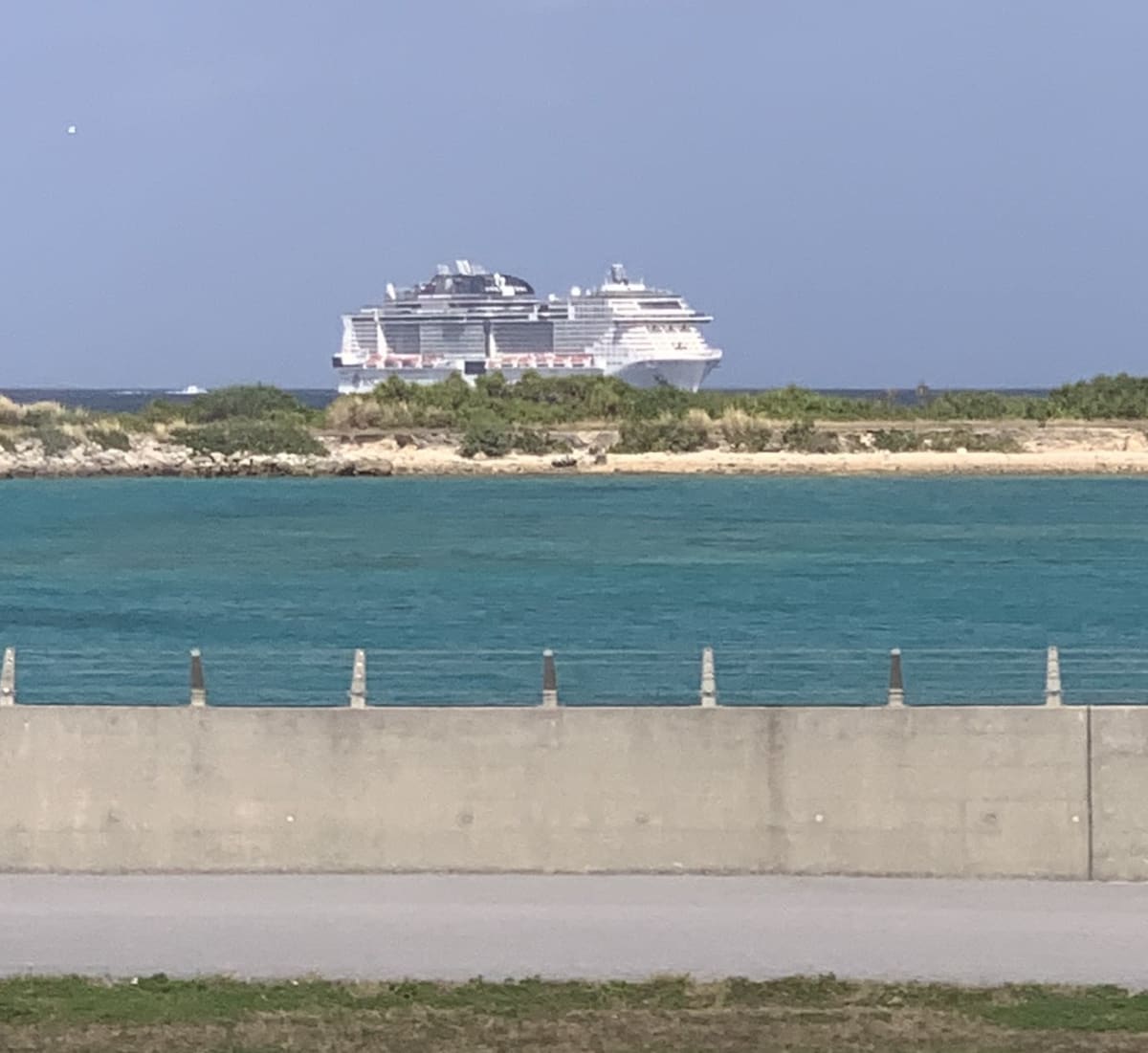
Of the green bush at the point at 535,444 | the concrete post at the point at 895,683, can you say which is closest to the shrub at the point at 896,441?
the green bush at the point at 535,444

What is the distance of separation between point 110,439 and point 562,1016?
264 feet

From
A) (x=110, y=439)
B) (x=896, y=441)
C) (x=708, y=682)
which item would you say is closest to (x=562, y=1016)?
(x=708, y=682)

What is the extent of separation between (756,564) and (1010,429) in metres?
44.9

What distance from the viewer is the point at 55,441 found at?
3430 inches

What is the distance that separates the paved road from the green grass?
40 centimetres

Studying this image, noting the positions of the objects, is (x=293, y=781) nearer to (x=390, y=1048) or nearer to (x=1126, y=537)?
(x=390, y=1048)

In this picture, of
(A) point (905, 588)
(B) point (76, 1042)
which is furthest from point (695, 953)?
(A) point (905, 588)

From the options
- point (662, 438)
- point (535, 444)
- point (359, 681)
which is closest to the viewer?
point (359, 681)

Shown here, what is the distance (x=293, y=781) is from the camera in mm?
12305

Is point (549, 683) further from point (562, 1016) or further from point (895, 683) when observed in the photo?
point (562, 1016)

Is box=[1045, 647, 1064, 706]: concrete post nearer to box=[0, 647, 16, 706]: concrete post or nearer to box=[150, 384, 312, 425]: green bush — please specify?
box=[0, 647, 16, 706]: concrete post

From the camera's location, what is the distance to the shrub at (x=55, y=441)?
283ft

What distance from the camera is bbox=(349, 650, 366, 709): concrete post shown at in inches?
486

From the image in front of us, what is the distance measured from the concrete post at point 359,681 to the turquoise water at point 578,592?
553mm
